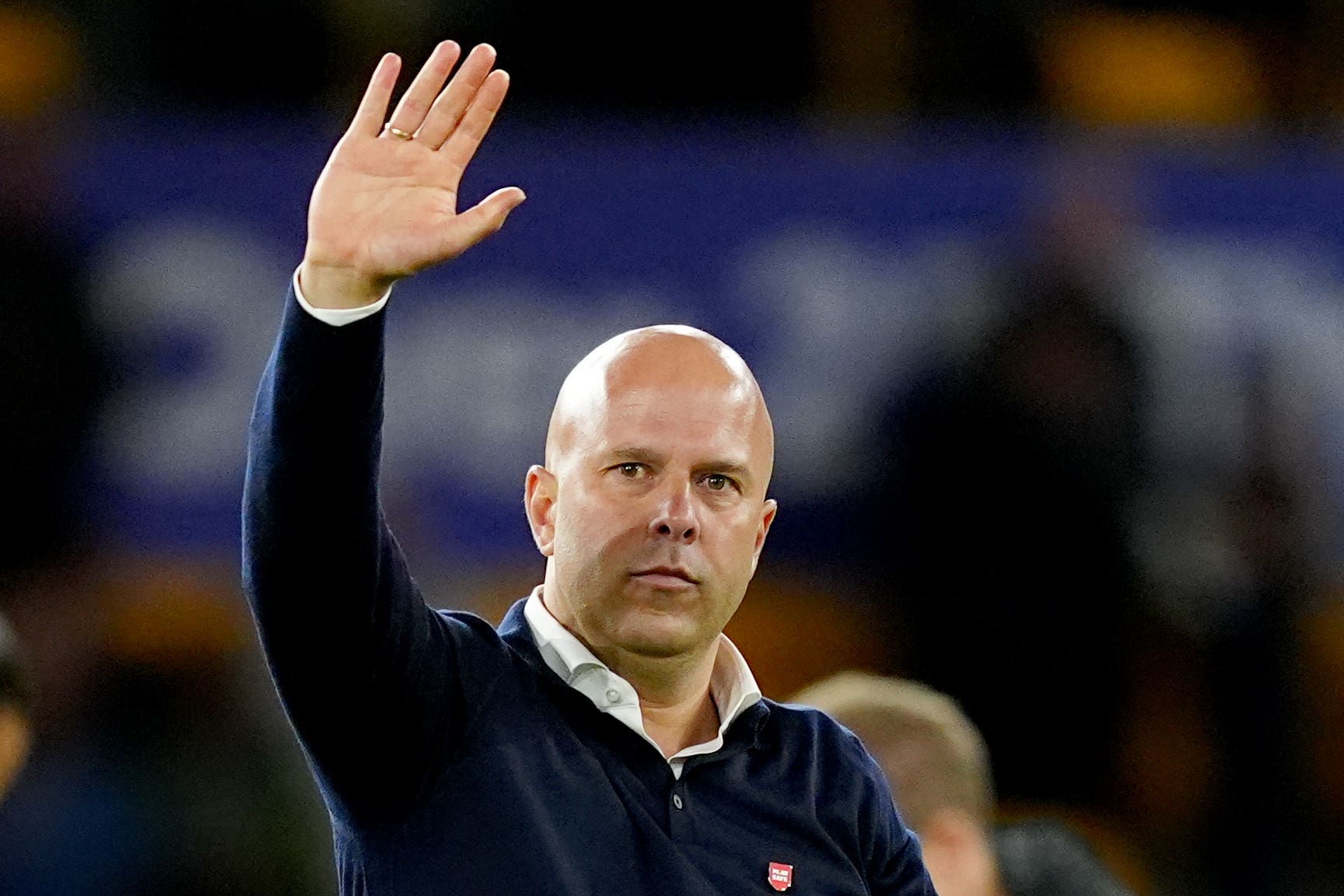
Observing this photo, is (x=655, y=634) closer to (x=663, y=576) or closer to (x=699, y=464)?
(x=663, y=576)

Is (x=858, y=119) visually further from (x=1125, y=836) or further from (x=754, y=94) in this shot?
(x=1125, y=836)

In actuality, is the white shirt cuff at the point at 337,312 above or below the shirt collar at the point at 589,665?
above

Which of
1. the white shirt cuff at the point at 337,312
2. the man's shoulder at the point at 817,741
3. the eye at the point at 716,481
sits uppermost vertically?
the white shirt cuff at the point at 337,312

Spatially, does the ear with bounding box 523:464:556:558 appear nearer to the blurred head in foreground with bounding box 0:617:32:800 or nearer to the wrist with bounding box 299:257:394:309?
the wrist with bounding box 299:257:394:309

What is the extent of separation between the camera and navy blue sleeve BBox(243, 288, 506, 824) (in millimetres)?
2326

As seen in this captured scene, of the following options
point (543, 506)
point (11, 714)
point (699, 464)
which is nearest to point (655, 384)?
point (699, 464)

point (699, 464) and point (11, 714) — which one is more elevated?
point (699, 464)

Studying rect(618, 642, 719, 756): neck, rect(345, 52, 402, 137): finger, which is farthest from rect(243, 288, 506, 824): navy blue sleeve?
rect(618, 642, 719, 756): neck

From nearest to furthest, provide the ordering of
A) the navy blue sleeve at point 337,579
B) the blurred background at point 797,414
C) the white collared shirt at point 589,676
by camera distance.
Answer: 1. the navy blue sleeve at point 337,579
2. the white collared shirt at point 589,676
3. the blurred background at point 797,414

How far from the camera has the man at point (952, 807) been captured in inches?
159

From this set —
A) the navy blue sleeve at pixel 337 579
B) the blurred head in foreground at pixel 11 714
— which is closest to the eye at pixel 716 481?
the navy blue sleeve at pixel 337 579

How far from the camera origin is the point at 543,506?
9.38ft

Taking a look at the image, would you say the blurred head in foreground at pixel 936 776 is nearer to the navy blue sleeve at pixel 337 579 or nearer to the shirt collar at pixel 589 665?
the shirt collar at pixel 589 665

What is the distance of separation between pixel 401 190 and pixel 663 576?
583 mm
